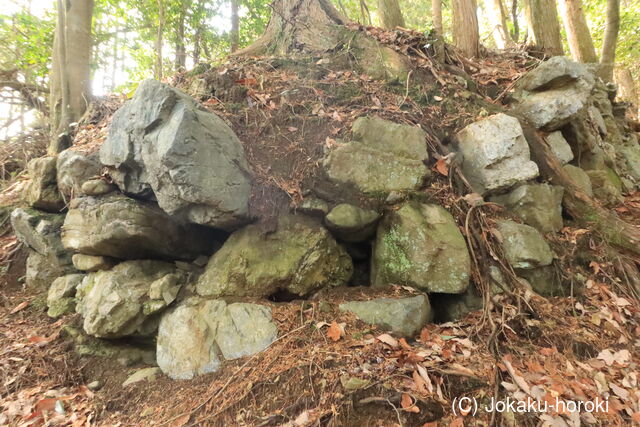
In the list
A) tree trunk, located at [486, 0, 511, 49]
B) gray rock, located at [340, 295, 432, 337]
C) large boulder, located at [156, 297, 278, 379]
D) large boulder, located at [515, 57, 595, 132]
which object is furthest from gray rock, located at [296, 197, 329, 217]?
tree trunk, located at [486, 0, 511, 49]

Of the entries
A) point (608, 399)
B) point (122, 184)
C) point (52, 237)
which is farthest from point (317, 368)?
point (52, 237)

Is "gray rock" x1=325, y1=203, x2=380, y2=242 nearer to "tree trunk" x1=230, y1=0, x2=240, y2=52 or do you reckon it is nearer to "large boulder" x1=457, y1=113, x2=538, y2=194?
"large boulder" x1=457, y1=113, x2=538, y2=194

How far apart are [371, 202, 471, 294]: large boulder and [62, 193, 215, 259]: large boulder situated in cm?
223

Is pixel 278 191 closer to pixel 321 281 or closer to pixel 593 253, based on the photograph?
pixel 321 281

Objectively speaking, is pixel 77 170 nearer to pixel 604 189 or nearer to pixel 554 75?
pixel 554 75

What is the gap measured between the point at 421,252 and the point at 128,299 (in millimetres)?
3334

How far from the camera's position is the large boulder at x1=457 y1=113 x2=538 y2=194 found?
13.8ft

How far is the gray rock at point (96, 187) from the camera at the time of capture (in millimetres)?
4004

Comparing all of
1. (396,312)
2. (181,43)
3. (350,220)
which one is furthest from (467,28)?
(181,43)

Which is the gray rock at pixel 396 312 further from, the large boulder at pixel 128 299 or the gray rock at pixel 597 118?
the gray rock at pixel 597 118

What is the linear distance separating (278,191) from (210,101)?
6.28ft

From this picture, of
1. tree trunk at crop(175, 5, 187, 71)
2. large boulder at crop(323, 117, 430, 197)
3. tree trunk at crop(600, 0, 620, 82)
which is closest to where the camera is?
large boulder at crop(323, 117, 430, 197)

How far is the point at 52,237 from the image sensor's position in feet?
14.6

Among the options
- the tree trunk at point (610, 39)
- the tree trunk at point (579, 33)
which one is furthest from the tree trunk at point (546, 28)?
the tree trunk at point (610, 39)
